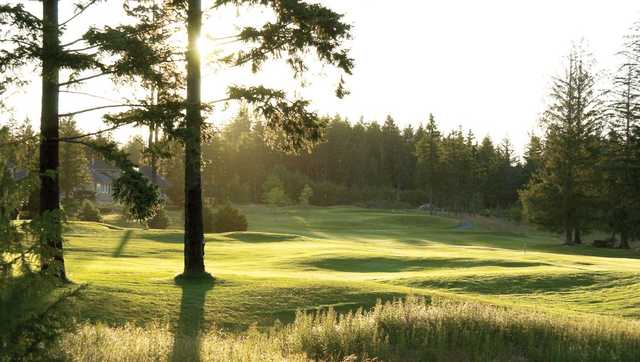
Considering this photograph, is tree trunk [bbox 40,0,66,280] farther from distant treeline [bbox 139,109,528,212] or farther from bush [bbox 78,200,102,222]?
distant treeline [bbox 139,109,528,212]

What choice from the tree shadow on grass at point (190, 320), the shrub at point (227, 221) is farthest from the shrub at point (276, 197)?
the tree shadow on grass at point (190, 320)

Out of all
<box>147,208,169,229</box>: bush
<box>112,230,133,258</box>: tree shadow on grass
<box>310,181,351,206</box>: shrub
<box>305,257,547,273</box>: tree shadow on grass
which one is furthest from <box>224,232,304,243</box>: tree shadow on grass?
<box>310,181,351,206</box>: shrub

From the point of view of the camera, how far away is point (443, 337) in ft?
42.3

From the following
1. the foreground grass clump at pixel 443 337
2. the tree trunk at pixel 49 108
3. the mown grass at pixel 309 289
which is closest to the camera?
the foreground grass clump at pixel 443 337

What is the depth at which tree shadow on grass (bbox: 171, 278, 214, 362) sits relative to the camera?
30.6 feet

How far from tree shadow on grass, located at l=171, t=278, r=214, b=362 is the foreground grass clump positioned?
4.3 inches

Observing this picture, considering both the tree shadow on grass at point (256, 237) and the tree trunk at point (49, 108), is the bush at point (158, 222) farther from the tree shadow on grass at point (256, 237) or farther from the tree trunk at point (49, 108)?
the tree trunk at point (49, 108)

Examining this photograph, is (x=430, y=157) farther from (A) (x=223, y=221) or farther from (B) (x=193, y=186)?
(B) (x=193, y=186)

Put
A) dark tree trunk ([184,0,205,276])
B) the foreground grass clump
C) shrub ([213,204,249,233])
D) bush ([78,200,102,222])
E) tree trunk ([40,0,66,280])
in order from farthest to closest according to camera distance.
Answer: bush ([78,200,102,222]) < shrub ([213,204,249,233]) < dark tree trunk ([184,0,205,276]) < tree trunk ([40,0,66,280]) < the foreground grass clump

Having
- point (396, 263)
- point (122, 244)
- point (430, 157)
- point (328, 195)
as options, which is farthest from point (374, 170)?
point (396, 263)

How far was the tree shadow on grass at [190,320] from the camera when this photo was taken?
931 centimetres

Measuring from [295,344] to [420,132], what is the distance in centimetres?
12162

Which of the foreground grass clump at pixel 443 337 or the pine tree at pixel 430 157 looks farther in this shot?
the pine tree at pixel 430 157

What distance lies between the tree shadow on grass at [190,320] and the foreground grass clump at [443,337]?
4.3 inches
